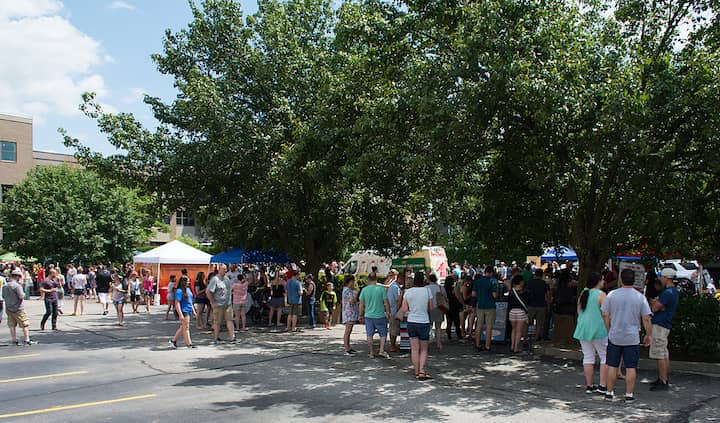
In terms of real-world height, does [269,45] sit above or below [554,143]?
above

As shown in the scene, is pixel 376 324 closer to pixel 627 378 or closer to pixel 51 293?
pixel 627 378

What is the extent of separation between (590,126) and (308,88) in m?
9.29

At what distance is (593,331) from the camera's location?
849 cm

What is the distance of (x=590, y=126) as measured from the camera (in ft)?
33.9

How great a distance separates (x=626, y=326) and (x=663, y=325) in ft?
4.98

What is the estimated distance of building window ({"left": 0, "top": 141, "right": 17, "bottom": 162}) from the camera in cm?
5103

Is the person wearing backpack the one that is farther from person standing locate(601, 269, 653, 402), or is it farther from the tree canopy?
person standing locate(601, 269, 653, 402)

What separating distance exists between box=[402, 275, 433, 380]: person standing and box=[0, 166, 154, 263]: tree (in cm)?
2985

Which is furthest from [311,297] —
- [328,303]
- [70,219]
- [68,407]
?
[70,219]

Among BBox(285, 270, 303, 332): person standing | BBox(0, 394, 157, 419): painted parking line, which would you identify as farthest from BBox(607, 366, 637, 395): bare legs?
BBox(285, 270, 303, 332): person standing

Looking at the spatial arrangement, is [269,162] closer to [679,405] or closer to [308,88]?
[308,88]

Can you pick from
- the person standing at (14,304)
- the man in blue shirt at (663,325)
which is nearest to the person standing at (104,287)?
the person standing at (14,304)

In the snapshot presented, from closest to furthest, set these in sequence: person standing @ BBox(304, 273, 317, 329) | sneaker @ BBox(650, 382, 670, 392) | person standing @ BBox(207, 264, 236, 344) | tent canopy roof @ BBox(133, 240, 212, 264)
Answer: sneaker @ BBox(650, 382, 670, 392), person standing @ BBox(207, 264, 236, 344), person standing @ BBox(304, 273, 317, 329), tent canopy roof @ BBox(133, 240, 212, 264)

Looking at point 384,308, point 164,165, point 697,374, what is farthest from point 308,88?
point 697,374
